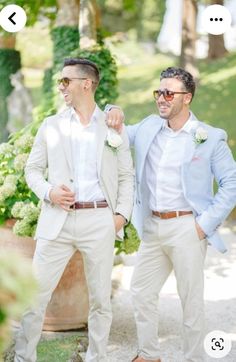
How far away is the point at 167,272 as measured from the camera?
4.66 m

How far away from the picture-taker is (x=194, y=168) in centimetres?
435

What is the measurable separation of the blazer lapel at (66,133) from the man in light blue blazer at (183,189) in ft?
1.72

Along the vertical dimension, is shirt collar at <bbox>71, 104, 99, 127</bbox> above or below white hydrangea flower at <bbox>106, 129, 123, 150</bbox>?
above

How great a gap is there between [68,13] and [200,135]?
20.2 feet

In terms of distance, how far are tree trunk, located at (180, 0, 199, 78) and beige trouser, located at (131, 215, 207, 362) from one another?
1332 cm

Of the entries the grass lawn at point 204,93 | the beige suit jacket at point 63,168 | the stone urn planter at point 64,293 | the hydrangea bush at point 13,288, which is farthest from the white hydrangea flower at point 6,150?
the grass lawn at point 204,93

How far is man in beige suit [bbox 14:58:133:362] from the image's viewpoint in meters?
4.19

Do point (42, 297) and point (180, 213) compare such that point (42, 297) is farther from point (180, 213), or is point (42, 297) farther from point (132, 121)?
point (132, 121)

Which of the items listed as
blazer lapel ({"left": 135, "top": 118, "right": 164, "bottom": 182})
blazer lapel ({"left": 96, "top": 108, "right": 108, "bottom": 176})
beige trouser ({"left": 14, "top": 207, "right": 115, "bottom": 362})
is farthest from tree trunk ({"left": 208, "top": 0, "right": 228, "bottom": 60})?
beige trouser ({"left": 14, "top": 207, "right": 115, "bottom": 362})

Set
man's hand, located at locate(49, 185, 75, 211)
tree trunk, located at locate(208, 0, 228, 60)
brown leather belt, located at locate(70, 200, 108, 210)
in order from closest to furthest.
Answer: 1. man's hand, located at locate(49, 185, 75, 211)
2. brown leather belt, located at locate(70, 200, 108, 210)
3. tree trunk, located at locate(208, 0, 228, 60)

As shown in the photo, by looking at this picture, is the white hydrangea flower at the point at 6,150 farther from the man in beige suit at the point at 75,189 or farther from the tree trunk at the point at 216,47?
the tree trunk at the point at 216,47

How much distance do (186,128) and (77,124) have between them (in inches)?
27.5

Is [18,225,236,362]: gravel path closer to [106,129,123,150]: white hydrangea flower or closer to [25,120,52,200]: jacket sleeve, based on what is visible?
[25,120,52,200]: jacket sleeve

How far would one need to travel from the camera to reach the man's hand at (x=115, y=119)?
4.34 meters
